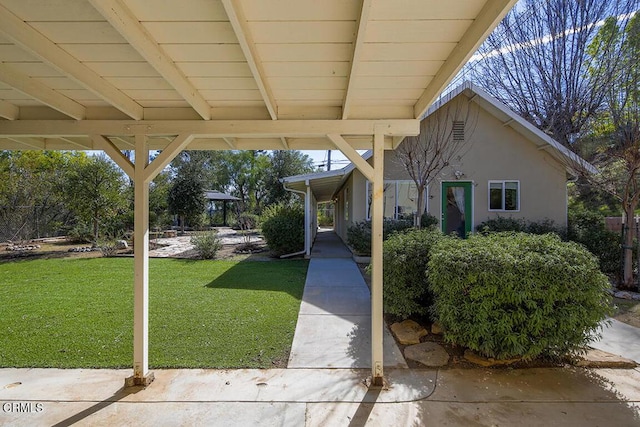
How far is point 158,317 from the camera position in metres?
4.75

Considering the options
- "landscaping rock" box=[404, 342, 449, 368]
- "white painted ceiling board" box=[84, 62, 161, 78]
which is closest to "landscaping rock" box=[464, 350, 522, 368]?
"landscaping rock" box=[404, 342, 449, 368]

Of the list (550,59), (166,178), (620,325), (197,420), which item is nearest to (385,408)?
(197,420)

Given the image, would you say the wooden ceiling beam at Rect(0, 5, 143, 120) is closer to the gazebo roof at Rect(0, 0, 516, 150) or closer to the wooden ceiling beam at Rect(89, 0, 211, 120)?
the gazebo roof at Rect(0, 0, 516, 150)

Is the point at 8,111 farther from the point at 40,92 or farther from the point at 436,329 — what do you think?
the point at 436,329

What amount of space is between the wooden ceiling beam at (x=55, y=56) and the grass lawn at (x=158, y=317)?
2703 mm

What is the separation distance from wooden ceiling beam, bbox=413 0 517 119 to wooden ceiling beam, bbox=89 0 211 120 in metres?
1.96

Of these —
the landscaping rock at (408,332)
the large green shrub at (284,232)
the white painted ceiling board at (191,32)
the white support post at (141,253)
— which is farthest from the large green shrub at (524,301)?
the large green shrub at (284,232)

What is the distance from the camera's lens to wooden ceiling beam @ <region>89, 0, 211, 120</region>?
5.45 feet

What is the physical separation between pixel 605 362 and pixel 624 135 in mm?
5475

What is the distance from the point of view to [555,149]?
9.32m

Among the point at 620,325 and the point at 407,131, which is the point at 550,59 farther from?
the point at 407,131

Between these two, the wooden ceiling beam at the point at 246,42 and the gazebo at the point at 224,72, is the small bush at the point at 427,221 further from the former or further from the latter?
the wooden ceiling beam at the point at 246,42

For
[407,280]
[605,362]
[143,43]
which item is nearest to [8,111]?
[143,43]

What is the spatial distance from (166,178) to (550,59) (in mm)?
21261
